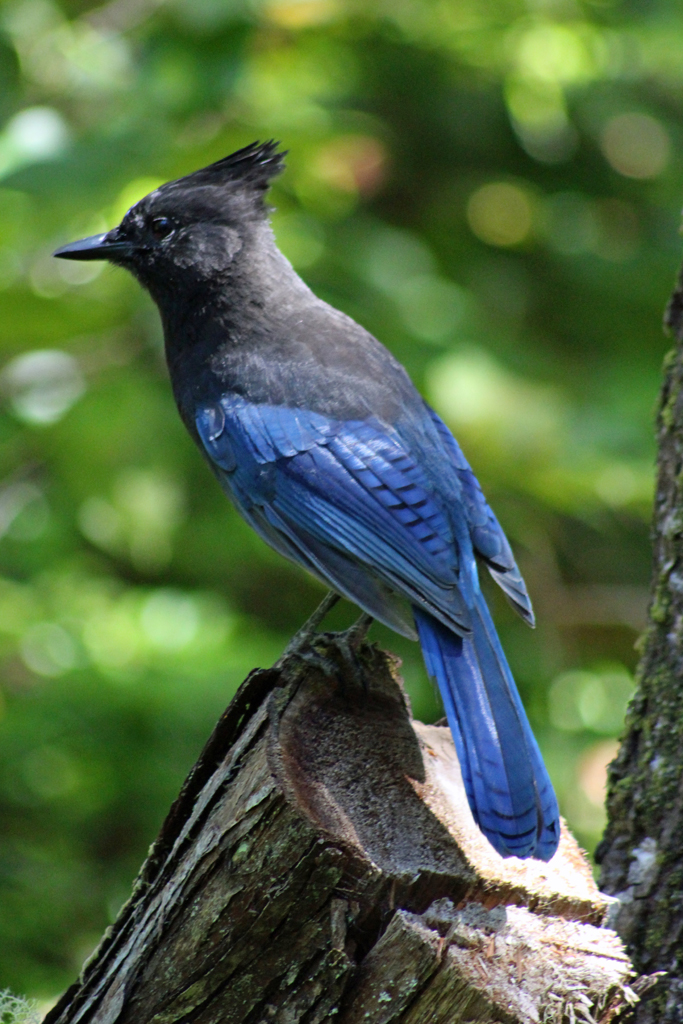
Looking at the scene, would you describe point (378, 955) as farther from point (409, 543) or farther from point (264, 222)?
point (264, 222)

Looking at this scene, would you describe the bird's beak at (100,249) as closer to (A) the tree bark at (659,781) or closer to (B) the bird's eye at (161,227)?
(B) the bird's eye at (161,227)

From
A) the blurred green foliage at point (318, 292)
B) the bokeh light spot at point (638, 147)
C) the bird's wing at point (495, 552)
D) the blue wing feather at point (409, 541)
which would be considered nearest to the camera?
the blue wing feather at point (409, 541)

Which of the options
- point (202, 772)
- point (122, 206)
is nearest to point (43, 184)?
point (122, 206)

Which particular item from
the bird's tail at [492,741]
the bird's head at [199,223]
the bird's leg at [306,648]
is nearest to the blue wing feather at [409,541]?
the bird's tail at [492,741]

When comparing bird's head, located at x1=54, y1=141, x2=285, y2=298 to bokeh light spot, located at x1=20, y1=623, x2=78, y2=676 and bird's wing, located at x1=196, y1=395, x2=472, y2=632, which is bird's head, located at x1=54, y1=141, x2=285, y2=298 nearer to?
bird's wing, located at x1=196, y1=395, x2=472, y2=632

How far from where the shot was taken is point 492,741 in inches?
76.9

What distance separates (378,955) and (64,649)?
2074mm

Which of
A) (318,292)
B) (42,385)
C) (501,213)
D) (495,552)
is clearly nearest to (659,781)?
(495,552)

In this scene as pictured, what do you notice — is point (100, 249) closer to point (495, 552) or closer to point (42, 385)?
point (42, 385)

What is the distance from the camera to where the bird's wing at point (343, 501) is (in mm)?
2295

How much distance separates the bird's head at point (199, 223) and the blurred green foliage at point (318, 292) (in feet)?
1.45

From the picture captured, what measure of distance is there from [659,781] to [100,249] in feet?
6.41

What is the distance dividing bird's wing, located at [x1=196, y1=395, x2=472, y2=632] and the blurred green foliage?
0.91 m

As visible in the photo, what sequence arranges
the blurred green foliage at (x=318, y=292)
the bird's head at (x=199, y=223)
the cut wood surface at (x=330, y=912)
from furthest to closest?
1. the blurred green foliage at (x=318, y=292)
2. the bird's head at (x=199, y=223)
3. the cut wood surface at (x=330, y=912)
